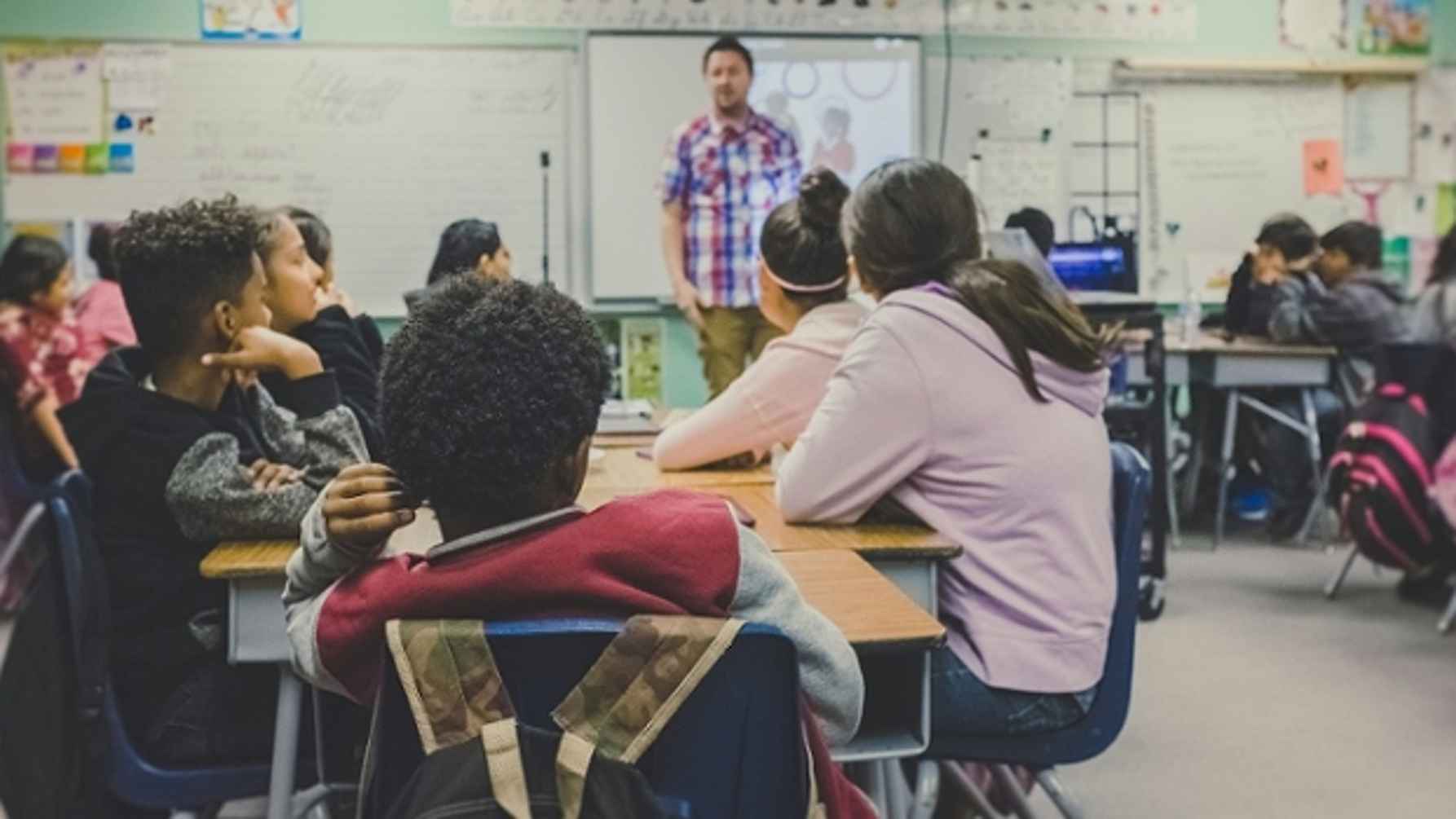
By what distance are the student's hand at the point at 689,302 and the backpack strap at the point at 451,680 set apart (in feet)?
14.5

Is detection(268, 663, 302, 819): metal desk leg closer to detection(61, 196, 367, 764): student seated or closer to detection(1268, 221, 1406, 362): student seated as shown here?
detection(61, 196, 367, 764): student seated

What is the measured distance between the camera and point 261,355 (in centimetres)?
209

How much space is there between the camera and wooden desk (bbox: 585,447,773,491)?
252cm

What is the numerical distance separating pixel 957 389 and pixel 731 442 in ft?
2.02

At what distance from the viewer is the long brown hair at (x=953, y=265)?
6.97ft

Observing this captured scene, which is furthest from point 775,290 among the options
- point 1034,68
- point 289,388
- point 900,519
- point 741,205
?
point 1034,68

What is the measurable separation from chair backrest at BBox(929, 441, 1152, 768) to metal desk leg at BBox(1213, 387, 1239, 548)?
12.3 ft

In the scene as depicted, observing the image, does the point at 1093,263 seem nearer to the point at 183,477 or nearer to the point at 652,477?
the point at 652,477

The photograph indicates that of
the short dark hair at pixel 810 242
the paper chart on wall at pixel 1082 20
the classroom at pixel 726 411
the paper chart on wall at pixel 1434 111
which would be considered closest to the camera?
the classroom at pixel 726 411

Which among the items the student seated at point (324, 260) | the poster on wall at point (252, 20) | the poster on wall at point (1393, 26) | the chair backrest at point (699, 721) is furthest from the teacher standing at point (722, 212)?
the chair backrest at point (699, 721)

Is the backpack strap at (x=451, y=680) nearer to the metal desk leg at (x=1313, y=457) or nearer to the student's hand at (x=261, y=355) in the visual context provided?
the student's hand at (x=261, y=355)

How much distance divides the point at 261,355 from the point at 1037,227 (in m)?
2.84

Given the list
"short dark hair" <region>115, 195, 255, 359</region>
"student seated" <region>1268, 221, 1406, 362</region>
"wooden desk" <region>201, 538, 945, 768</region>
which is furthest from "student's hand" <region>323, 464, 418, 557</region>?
"student seated" <region>1268, 221, 1406, 362</region>

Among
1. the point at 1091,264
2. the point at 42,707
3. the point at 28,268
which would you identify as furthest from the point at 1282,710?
the point at 28,268
